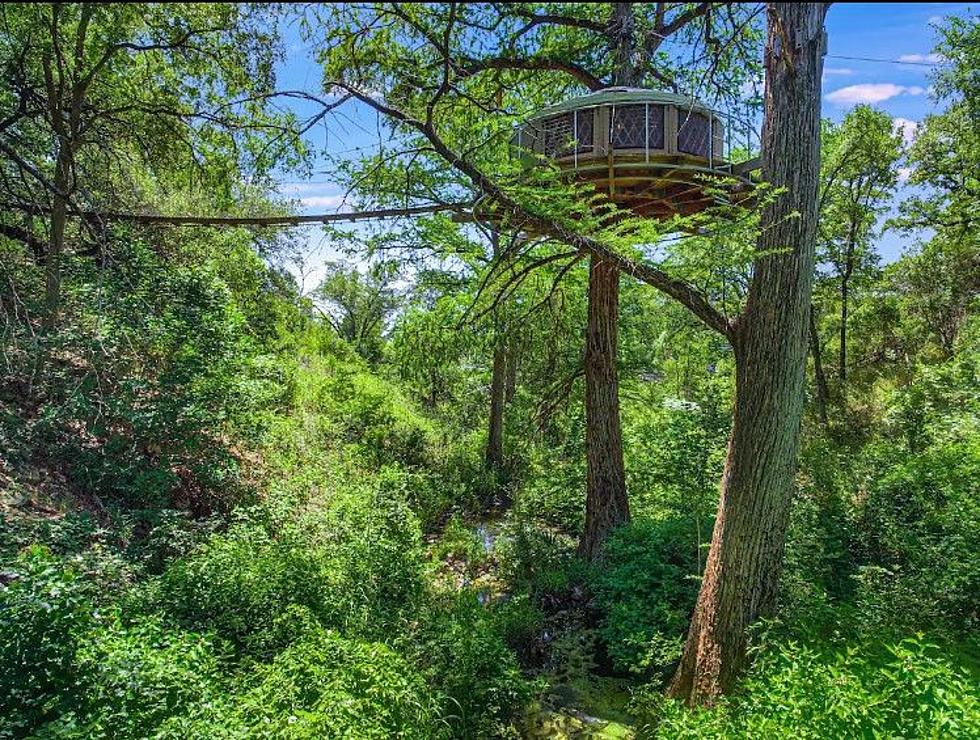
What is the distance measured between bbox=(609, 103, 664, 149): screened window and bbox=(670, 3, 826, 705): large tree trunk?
3.88 feet

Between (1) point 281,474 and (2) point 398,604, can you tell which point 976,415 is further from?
(1) point 281,474

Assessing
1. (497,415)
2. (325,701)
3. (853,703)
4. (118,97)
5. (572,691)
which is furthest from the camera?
(497,415)

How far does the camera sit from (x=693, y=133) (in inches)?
214

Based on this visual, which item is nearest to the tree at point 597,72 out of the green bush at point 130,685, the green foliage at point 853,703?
the green foliage at point 853,703

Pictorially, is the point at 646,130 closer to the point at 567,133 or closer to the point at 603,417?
the point at 567,133

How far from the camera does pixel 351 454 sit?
11008mm

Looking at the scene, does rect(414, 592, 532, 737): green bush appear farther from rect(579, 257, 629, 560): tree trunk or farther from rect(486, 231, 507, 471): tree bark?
rect(486, 231, 507, 471): tree bark

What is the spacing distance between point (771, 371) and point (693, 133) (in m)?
2.63

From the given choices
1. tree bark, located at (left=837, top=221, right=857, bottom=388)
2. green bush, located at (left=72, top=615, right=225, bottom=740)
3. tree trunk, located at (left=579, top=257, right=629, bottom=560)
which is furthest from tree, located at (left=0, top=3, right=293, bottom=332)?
tree bark, located at (left=837, top=221, right=857, bottom=388)


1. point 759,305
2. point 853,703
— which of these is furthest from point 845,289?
point 853,703

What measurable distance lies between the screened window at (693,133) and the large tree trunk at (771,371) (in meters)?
1.14

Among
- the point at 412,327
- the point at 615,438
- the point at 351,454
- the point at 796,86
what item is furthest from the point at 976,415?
the point at 351,454

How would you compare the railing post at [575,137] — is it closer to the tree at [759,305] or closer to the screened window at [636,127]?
the screened window at [636,127]

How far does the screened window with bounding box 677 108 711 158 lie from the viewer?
535cm
